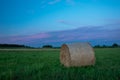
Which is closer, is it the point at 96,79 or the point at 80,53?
the point at 96,79

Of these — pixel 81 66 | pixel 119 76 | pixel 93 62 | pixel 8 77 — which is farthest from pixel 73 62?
pixel 8 77

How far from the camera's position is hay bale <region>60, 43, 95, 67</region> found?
12.4m

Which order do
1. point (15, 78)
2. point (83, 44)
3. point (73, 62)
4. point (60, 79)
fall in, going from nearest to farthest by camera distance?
point (60, 79) → point (15, 78) → point (73, 62) → point (83, 44)

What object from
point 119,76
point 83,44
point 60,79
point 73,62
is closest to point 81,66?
point 73,62

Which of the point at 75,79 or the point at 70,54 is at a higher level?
the point at 70,54

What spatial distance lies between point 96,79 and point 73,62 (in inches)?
173

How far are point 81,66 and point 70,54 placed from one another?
0.92 meters

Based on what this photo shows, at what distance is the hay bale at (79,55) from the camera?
488 inches

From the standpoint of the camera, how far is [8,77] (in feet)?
27.3

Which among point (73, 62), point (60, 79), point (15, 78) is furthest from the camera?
point (73, 62)

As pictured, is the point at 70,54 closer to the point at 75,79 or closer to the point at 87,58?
the point at 87,58

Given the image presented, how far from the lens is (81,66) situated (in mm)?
12359

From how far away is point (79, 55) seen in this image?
41.0 feet

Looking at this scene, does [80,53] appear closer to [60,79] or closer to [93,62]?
[93,62]
